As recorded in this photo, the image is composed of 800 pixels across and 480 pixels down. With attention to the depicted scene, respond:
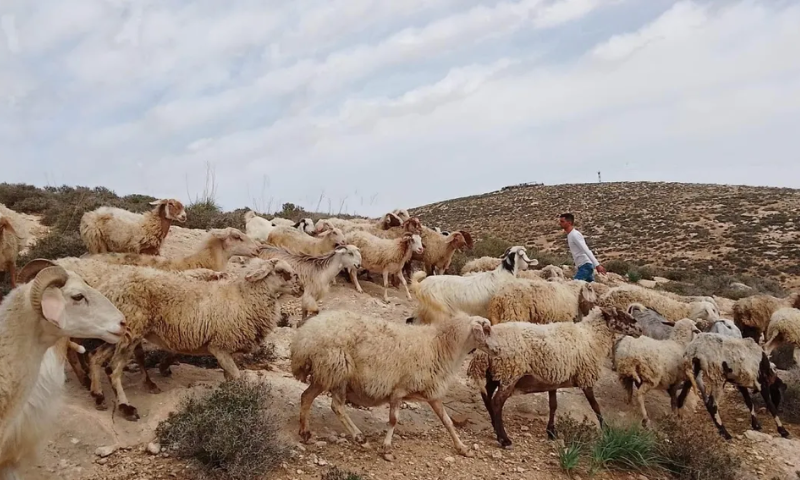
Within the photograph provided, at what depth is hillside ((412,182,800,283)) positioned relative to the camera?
1229 inches

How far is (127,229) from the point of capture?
34.8 feet

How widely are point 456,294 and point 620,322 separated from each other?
2.92 meters

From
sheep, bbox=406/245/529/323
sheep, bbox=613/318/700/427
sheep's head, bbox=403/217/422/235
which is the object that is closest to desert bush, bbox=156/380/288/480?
sheep, bbox=406/245/529/323

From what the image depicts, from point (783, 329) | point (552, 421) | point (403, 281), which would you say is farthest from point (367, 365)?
point (783, 329)

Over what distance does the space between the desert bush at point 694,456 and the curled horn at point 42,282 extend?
7.12m

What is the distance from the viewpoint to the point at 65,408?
639cm

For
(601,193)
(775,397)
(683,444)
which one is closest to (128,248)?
(683,444)

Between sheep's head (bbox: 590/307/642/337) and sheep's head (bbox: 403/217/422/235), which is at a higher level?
sheep's head (bbox: 403/217/422/235)

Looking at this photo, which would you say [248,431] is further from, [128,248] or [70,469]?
[128,248]

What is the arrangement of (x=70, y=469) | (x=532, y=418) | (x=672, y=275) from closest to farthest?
(x=70, y=469) → (x=532, y=418) → (x=672, y=275)

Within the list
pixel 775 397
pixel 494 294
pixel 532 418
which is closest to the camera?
pixel 532 418

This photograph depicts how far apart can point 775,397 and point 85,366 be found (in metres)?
10.4

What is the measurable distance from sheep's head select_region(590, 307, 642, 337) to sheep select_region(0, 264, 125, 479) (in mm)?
6551

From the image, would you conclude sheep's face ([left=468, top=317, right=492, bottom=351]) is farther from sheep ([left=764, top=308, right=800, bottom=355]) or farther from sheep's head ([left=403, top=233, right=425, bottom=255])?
sheep ([left=764, top=308, right=800, bottom=355])
